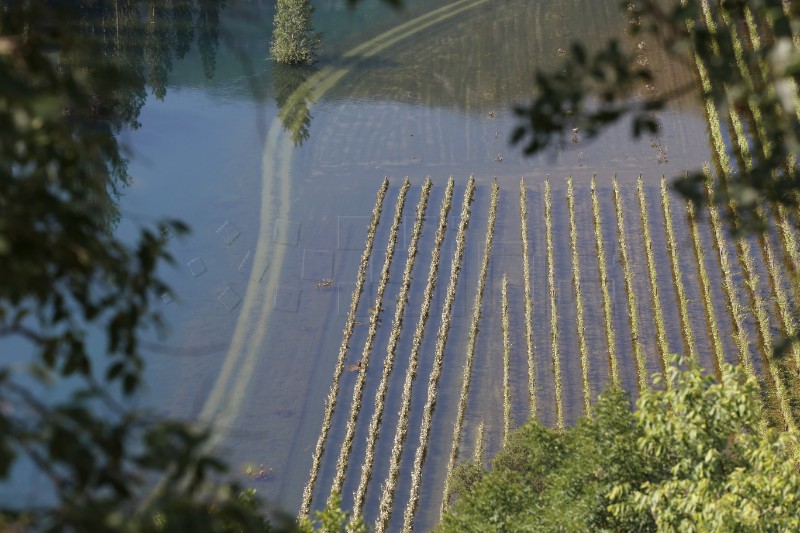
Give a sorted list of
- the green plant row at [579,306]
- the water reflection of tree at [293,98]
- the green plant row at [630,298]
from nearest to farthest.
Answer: the green plant row at [579,306] → the green plant row at [630,298] → the water reflection of tree at [293,98]

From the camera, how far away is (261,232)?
19219mm

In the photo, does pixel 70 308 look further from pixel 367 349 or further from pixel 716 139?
pixel 716 139

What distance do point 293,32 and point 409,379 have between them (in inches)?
403

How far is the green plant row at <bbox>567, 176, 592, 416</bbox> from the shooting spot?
16.5 m

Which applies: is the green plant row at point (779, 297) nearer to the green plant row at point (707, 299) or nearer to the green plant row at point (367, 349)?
the green plant row at point (707, 299)

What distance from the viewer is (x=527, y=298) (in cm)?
1831

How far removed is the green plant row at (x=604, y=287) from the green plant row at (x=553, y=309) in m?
0.72

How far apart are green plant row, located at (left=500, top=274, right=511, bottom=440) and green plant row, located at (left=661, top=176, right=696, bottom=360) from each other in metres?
2.57

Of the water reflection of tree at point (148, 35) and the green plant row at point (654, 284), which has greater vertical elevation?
the water reflection of tree at point (148, 35)

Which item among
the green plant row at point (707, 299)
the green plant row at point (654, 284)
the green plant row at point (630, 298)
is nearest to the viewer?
the green plant row at point (630, 298)

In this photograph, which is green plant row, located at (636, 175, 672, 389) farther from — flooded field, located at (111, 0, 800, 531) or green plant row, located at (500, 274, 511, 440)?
green plant row, located at (500, 274, 511, 440)

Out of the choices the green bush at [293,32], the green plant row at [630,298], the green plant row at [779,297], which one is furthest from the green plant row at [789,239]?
the green bush at [293,32]

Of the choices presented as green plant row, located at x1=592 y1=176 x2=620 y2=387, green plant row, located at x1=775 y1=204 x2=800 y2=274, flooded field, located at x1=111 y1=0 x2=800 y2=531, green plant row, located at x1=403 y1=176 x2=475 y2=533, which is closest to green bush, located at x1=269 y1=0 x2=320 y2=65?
flooded field, located at x1=111 y1=0 x2=800 y2=531

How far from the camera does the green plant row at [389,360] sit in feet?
49.9
